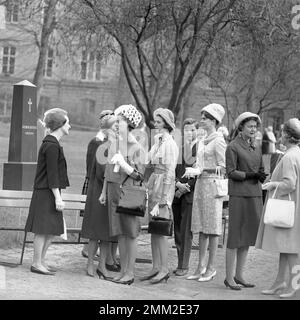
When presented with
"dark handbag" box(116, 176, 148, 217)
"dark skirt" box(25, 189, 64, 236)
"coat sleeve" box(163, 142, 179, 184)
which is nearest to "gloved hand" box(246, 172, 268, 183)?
"coat sleeve" box(163, 142, 179, 184)

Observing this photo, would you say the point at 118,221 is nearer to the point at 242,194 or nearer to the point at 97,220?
the point at 97,220

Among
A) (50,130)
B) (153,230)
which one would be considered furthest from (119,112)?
(153,230)

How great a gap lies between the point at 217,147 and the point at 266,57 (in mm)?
7000

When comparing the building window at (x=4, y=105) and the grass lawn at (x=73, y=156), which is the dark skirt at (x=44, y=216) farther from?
the building window at (x=4, y=105)

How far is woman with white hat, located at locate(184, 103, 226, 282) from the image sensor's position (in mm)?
8523

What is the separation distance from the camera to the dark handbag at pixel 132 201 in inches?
312

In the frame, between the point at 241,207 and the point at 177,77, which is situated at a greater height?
the point at 177,77

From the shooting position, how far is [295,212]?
25.3 ft

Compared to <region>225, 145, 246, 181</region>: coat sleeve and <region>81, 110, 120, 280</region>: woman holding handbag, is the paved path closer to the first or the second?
<region>81, 110, 120, 280</region>: woman holding handbag

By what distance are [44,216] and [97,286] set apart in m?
0.99
